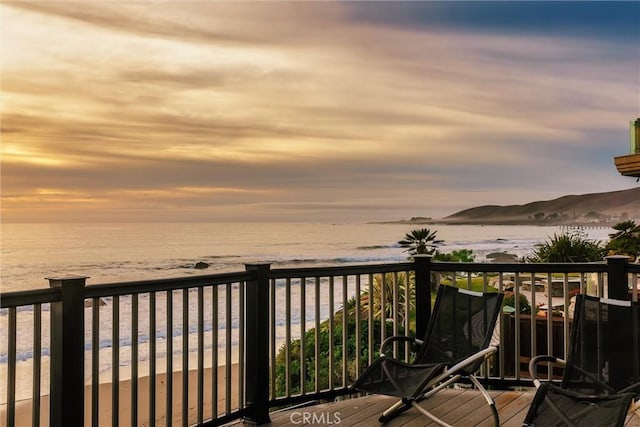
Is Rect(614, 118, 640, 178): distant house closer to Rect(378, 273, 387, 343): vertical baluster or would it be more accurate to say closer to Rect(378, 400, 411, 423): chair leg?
Rect(378, 273, 387, 343): vertical baluster

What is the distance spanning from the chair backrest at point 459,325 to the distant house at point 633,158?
11.0ft

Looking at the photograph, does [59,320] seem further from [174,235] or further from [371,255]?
[174,235]

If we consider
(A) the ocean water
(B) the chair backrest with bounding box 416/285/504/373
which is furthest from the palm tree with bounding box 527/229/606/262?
(A) the ocean water

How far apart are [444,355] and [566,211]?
2465 cm

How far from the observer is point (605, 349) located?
3.17m

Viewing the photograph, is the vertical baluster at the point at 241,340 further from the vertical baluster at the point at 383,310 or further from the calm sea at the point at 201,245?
the calm sea at the point at 201,245

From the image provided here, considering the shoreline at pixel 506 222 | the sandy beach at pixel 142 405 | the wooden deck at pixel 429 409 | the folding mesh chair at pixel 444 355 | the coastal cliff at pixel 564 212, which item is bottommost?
the sandy beach at pixel 142 405

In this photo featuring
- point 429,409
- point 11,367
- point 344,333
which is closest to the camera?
point 11,367

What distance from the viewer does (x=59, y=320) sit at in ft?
9.50

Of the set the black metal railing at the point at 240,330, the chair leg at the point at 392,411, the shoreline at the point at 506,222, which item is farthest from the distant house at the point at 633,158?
the shoreline at the point at 506,222

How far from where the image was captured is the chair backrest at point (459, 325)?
388 centimetres

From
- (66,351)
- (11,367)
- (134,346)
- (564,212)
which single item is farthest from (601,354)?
(564,212)

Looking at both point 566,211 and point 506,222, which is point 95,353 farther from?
point 506,222

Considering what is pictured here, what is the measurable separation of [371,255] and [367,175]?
500 cm
